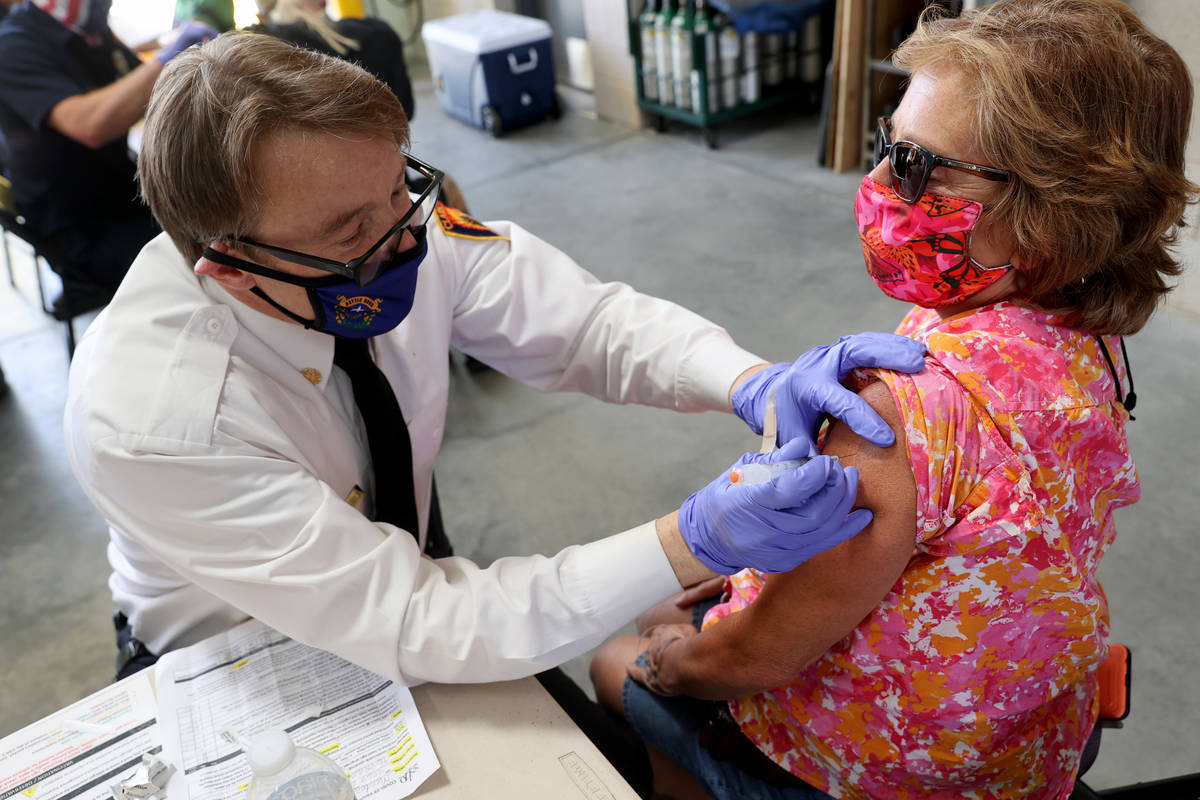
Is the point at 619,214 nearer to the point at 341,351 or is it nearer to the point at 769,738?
the point at 341,351

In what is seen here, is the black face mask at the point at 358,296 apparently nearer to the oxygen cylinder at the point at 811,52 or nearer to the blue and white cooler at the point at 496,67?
the oxygen cylinder at the point at 811,52

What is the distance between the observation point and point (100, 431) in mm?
1125

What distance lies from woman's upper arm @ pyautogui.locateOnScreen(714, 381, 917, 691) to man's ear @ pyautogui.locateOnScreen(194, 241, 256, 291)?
0.81m

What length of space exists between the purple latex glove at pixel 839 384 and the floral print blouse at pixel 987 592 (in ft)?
0.09

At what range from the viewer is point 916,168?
1.08m

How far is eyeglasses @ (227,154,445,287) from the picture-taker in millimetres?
1208

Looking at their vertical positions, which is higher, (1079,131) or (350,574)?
(1079,131)

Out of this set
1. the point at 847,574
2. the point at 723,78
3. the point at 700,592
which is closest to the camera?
the point at 847,574

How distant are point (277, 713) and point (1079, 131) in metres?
1.16

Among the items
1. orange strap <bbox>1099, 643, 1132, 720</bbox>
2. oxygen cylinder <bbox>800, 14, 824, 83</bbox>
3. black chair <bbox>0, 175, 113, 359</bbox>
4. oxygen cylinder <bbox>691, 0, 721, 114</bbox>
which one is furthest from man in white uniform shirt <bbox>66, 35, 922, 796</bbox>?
oxygen cylinder <bbox>800, 14, 824, 83</bbox>

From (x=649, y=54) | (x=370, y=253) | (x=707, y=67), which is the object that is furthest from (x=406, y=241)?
(x=649, y=54)

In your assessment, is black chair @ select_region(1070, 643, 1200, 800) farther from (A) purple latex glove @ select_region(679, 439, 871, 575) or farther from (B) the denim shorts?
(A) purple latex glove @ select_region(679, 439, 871, 575)

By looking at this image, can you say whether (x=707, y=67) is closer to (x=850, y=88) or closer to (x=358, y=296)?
(x=850, y=88)

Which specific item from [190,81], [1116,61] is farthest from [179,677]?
[1116,61]
